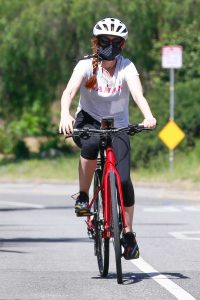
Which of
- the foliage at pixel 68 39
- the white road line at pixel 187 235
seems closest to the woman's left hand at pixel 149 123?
the white road line at pixel 187 235

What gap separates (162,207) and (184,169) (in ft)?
25.5

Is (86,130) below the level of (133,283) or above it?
above

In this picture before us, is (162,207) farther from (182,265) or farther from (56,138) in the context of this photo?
(56,138)

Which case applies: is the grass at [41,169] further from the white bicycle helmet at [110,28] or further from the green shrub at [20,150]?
the white bicycle helmet at [110,28]

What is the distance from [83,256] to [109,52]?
262 centimetres

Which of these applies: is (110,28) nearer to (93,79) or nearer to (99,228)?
(93,79)

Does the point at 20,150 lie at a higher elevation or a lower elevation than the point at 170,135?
lower

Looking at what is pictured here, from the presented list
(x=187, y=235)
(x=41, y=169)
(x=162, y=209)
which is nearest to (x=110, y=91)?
(x=187, y=235)

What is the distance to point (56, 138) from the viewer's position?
37688 mm

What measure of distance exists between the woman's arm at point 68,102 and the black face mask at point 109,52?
9.9 inches

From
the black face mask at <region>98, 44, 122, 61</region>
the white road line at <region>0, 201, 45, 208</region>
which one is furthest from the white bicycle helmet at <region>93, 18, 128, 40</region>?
the white road line at <region>0, 201, 45, 208</region>

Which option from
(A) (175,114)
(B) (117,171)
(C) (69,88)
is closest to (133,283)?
(B) (117,171)

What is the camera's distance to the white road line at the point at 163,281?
8873 mm

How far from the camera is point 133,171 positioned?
30.6 metres
